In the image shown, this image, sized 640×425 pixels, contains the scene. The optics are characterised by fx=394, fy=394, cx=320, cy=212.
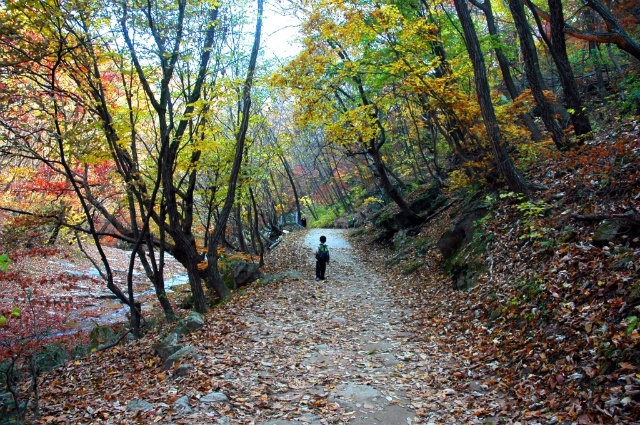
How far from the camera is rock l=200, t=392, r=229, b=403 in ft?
16.8

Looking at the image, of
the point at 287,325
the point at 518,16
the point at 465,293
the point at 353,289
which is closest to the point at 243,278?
the point at 353,289

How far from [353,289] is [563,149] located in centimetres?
651

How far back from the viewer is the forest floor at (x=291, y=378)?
15.7ft

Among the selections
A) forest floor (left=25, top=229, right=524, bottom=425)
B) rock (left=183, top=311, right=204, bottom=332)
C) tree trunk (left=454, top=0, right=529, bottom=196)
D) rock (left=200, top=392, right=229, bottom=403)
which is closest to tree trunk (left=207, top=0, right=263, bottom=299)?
forest floor (left=25, top=229, right=524, bottom=425)

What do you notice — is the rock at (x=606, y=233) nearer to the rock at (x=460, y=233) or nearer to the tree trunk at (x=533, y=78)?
the rock at (x=460, y=233)

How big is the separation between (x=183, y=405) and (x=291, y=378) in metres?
1.55

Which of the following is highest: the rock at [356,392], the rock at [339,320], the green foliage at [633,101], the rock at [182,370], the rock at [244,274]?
the green foliage at [633,101]

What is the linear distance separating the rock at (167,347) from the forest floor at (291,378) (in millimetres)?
222

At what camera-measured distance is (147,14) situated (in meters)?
7.82

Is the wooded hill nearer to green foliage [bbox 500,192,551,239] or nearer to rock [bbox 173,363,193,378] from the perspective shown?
green foliage [bbox 500,192,551,239]

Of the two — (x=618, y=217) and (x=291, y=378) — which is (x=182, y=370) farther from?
(x=618, y=217)

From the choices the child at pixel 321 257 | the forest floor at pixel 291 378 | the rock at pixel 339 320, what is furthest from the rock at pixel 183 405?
the child at pixel 321 257

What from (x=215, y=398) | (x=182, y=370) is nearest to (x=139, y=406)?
(x=182, y=370)

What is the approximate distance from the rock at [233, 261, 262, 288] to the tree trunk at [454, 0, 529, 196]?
824 cm
